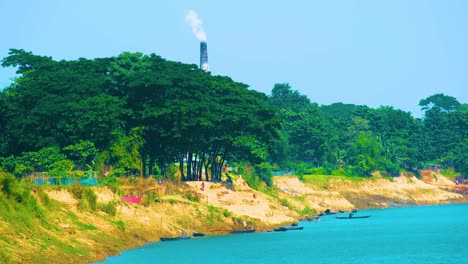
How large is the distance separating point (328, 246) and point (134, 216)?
19457 millimetres

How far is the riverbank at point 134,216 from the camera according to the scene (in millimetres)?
69750

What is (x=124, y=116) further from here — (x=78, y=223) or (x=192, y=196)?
(x=78, y=223)

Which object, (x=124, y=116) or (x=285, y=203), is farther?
(x=285, y=203)

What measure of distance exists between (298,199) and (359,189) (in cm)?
3559

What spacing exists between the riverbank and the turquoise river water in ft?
8.29

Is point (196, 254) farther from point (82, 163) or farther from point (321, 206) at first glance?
point (321, 206)

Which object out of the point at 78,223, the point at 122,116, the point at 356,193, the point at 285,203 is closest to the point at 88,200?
the point at 78,223

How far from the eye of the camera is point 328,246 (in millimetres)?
93875

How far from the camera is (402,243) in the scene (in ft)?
323

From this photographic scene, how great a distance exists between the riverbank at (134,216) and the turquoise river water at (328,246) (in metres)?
2.53

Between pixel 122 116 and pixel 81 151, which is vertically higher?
pixel 122 116

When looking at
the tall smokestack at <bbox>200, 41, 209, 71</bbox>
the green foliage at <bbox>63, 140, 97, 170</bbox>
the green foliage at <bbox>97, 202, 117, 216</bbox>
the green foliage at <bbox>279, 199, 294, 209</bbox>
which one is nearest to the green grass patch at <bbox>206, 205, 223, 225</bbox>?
the green foliage at <bbox>63, 140, 97, 170</bbox>

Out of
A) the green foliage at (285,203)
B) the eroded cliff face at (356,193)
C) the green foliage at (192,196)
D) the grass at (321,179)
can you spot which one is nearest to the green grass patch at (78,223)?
the green foliage at (192,196)

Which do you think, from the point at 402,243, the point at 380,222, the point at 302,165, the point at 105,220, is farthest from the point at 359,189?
the point at 105,220
